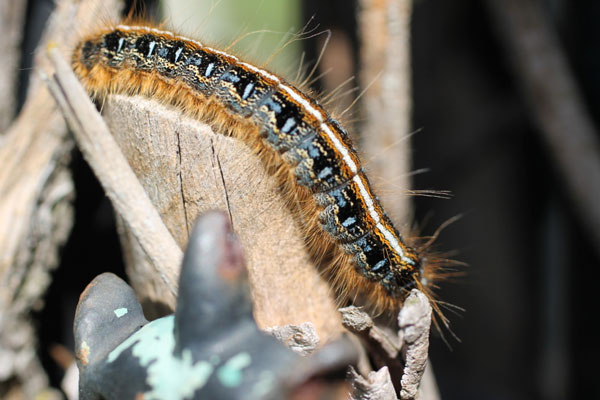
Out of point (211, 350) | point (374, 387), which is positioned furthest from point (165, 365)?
point (374, 387)

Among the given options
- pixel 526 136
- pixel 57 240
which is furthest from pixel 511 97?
pixel 57 240

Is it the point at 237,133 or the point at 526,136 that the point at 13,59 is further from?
the point at 526,136

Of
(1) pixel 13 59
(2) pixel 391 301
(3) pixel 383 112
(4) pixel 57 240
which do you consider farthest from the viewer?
(3) pixel 383 112

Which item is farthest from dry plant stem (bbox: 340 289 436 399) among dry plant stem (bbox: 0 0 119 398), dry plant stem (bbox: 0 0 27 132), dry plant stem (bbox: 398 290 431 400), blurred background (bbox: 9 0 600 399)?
blurred background (bbox: 9 0 600 399)

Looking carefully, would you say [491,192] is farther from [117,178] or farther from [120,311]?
[120,311]

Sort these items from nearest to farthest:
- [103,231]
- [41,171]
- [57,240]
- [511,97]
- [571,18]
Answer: [41,171], [57,240], [103,231], [571,18], [511,97]

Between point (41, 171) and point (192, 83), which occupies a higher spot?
point (192, 83)

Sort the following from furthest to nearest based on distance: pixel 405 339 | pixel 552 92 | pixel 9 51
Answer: pixel 552 92 → pixel 9 51 → pixel 405 339
